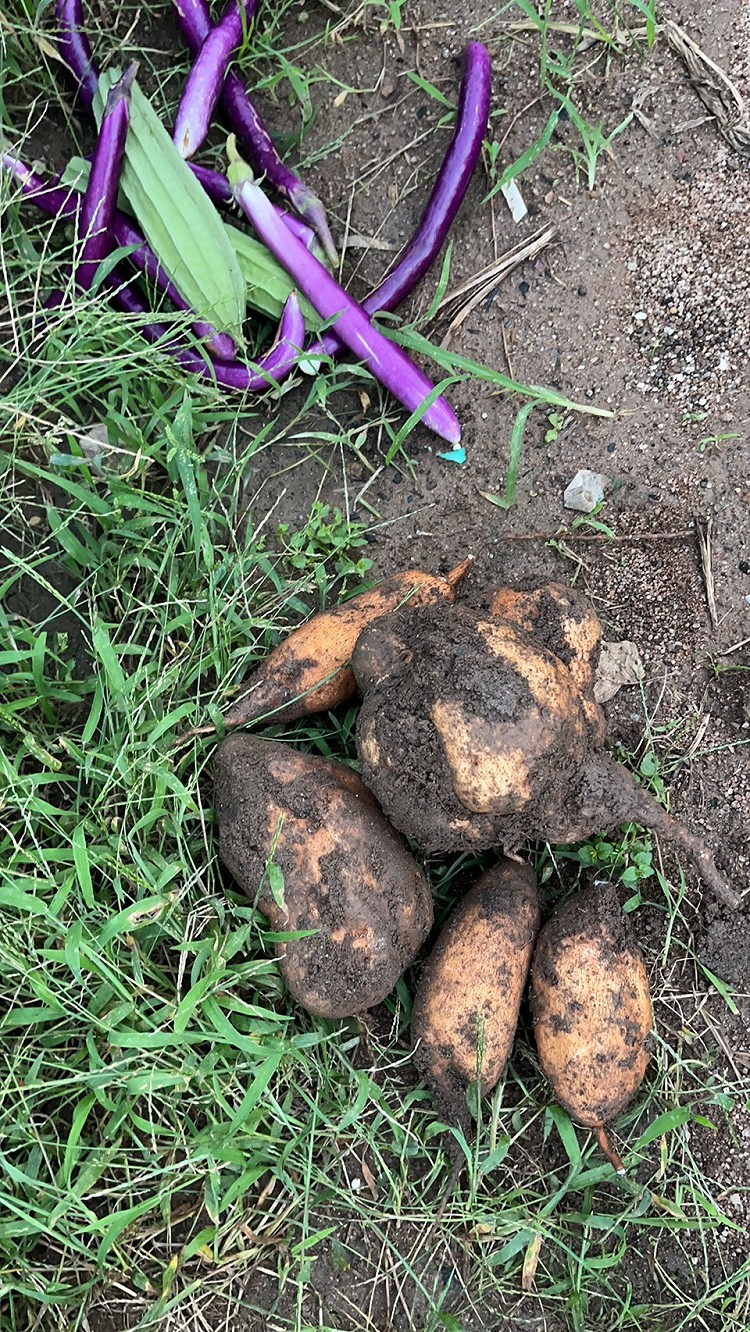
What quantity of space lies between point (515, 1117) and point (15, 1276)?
114cm

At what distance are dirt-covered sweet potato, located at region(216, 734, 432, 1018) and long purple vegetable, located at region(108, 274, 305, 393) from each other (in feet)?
3.19

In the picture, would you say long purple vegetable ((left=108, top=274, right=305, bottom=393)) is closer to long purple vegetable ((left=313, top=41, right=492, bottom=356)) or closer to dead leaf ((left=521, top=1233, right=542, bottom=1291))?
long purple vegetable ((left=313, top=41, right=492, bottom=356))

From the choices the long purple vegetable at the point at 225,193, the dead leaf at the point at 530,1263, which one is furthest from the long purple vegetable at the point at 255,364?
the dead leaf at the point at 530,1263

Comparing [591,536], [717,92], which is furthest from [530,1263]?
[717,92]

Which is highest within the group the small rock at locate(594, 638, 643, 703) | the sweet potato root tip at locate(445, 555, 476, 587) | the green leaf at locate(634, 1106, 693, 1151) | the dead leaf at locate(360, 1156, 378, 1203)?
the sweet potato root tip at locate(445, 555, 476, 587)

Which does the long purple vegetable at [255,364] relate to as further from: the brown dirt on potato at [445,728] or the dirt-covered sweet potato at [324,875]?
the dirt-covered sweet potato at [324,875]

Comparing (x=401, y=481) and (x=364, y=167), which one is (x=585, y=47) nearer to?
Answer: (x=364, y=167)

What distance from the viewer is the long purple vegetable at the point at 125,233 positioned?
2.31 metres

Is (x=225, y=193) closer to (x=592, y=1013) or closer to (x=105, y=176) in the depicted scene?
(x=105, y=176)

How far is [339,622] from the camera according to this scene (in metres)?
2.12

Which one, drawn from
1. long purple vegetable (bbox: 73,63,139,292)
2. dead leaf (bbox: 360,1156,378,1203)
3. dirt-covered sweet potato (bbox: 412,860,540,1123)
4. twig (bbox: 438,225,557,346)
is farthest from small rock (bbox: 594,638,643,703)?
long purple vegetable (bbox: 73,63,139,292)

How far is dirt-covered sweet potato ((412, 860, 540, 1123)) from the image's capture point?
1.95 meters

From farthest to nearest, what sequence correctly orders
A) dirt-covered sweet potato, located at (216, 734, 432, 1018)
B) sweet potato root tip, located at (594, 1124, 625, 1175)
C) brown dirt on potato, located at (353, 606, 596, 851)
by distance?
sweet potato root tip, located at (594, 1124, 625, 1175) → dirt-covered sweet potato, located at (216, 734, 432, 1018) → brown dirt on potato, located at (353, 606, 596, 851)

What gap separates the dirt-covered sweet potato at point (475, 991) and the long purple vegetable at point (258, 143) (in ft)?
5.54
